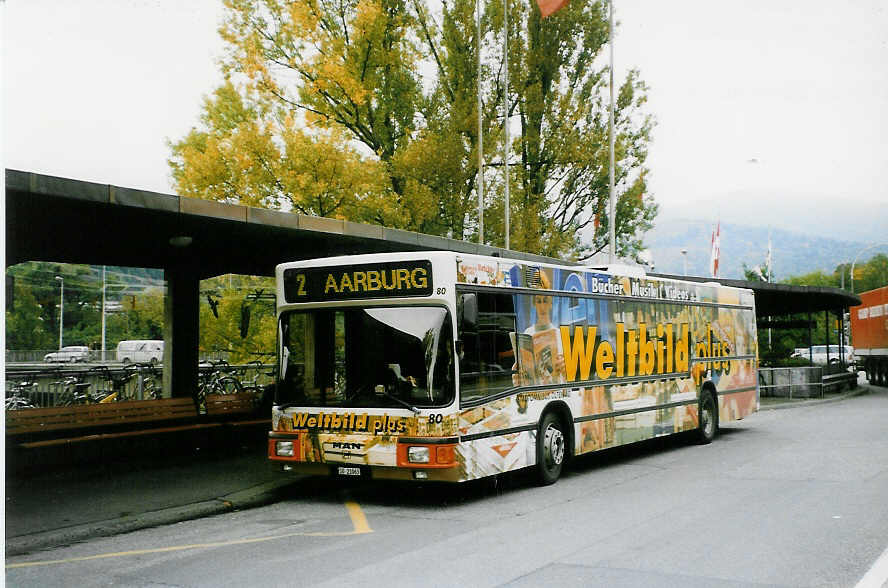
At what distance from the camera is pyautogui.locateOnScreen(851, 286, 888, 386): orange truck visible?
1528 inches

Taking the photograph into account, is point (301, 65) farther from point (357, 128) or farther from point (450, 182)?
point (450, 182)

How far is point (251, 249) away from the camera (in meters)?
14.9

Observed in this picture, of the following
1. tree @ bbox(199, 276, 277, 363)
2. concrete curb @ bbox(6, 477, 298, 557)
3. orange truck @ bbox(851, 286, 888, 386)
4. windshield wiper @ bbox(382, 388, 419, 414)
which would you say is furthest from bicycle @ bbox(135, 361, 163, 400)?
orange truck @ bbox(851, 286, 888, 386)

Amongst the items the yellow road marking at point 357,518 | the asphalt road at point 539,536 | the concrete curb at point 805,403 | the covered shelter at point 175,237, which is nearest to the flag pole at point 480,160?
the concrete curb at point 805,403

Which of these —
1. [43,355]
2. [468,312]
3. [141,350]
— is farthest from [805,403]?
[43,355]

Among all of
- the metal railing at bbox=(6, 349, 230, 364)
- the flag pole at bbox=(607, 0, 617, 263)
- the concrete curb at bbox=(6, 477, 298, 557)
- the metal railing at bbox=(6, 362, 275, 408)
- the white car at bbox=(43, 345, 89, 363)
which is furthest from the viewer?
the white car at bbox=(43, 345, 89, 363)

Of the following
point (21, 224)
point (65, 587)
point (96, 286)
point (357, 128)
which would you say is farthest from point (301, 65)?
point (65, 587)

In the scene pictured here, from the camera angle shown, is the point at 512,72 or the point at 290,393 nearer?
the point at 290,393

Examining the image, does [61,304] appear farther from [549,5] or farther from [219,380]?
[549,5]

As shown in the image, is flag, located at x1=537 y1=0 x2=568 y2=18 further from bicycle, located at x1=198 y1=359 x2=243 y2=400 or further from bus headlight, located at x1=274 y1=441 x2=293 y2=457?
bus headlight, located at x1=274 y1=441 x2=293 y2=457

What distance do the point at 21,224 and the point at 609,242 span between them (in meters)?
24.9

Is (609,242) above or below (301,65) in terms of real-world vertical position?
below

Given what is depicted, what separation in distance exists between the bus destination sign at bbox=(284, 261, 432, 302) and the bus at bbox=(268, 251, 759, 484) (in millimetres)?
15

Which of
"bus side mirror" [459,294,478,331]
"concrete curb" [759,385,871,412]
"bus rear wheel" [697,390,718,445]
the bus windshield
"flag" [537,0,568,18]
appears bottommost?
"concrete curb" [759,385,871,412]
